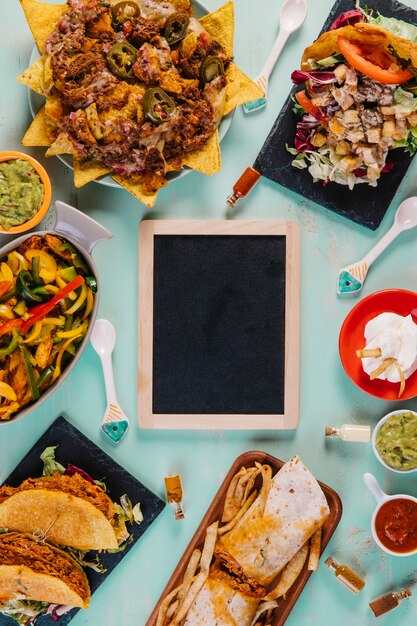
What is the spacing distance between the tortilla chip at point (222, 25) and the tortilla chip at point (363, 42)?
25 cm

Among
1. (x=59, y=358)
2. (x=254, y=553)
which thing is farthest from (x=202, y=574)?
(x=59, y=358)

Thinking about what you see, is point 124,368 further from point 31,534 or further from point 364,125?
point 364,125

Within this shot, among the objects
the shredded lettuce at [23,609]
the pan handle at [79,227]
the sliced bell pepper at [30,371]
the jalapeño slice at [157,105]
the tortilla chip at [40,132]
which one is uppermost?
the jalapeño slice at [157,105]

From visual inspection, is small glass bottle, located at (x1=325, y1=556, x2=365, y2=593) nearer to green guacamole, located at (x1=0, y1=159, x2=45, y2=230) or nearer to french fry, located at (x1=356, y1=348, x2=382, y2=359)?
french fry, located at (x1=356, y1=348, x2=382, y2=359)

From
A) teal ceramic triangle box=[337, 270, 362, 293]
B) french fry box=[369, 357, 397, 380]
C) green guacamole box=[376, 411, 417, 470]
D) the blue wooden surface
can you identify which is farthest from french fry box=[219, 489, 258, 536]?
teal ceramic triangle box=[337, 270, 362, 293]

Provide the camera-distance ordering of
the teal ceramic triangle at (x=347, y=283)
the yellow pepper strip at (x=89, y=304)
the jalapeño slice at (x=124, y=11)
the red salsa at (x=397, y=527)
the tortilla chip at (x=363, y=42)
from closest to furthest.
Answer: the tortilla chip at (x=363, y=42), the jalapeño slice at (x=124, y=11), the yellow pepper strip at (x=89, y=304), the red salsa at (x=397, y=527), the teal ceramic triangle at (x=347, y=283)

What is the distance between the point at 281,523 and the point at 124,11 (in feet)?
5.76

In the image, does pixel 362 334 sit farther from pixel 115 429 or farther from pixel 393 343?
pixel 115 429

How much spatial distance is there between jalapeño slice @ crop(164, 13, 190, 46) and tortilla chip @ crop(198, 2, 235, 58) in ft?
0.27

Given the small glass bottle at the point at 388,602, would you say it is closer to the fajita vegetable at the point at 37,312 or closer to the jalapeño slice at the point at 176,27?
the fajita vegetable at the point at 37,312

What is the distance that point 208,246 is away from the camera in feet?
8.74

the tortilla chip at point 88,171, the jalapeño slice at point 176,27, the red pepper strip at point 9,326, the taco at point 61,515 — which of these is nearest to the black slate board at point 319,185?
the jalapeño slice at point 176,27

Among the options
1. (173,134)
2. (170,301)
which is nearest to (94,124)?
(173,134)

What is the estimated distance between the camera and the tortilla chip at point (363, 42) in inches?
88.8
